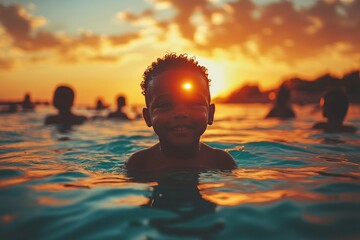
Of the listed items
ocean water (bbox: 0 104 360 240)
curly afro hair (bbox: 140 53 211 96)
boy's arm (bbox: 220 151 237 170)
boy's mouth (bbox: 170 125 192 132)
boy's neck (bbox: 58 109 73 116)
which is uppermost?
curly afro hair (bbox: 140 53 211 96)

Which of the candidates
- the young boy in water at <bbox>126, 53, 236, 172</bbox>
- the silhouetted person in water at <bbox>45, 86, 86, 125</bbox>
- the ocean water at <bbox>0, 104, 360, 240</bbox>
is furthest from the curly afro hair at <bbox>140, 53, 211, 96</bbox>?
the silhouetted person in water at <bbox>45, 86, 86, 125</bbox>

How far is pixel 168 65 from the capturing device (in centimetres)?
419

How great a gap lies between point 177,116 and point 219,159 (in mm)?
1237

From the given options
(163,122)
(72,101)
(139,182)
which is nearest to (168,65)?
(163,122)

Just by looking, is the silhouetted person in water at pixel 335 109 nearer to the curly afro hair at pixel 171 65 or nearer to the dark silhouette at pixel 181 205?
the curly afro hair at pixel 171 65

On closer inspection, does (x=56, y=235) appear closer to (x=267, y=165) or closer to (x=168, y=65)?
(x=168, y=65)

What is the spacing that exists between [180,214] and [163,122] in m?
1.46

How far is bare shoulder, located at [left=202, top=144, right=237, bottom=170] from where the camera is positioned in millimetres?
4467

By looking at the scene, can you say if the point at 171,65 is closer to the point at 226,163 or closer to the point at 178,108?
the point at 178,108

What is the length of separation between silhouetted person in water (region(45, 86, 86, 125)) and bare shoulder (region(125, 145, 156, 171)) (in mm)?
8526

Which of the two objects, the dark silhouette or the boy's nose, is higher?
the boy's nose

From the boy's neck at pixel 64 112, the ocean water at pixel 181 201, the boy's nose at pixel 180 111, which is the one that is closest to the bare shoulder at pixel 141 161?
the ocean water at pixel 181 201

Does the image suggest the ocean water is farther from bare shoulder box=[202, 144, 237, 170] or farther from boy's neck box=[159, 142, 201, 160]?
boy's neck box=[159, 142, 201, 160]

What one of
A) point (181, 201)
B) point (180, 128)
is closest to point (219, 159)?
point (180, 128)
